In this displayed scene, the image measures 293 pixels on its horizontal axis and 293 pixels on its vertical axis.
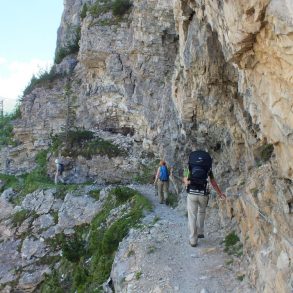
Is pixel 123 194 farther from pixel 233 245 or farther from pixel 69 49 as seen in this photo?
pixel 69 49

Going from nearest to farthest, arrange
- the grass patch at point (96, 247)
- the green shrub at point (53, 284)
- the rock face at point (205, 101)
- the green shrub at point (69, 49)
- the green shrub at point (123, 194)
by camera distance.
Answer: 1. the rock face at point (205, 101)
2. the grass patch at point (96, 247)
3. the green shrub at point (53, 284)
4. the green shrub at point (123, 194)
5. the green shrub at point (69, 49)

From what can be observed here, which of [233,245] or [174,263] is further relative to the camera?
[233,245]

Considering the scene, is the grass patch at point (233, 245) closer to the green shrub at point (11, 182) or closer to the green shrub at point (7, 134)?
the green shrub at point (11, 182)

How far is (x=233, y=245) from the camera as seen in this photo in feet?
35.0

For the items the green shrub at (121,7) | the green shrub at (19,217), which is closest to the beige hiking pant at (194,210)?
the green shrub at (19,217)

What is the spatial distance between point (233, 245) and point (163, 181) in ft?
22.1

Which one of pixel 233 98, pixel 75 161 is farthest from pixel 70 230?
pixel 233 98

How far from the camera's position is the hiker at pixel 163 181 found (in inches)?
673

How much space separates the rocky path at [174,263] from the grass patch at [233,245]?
0.56ft

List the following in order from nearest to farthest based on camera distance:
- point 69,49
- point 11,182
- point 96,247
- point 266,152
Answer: point 266,152, point 96,247, point 11,182, point 69,49

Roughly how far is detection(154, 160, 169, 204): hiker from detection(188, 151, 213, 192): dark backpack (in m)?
6.72

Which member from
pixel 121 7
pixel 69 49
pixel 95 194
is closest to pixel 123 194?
pixel 95 194

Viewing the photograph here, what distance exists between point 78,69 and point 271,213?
1013 inches

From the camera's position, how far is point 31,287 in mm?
18156
